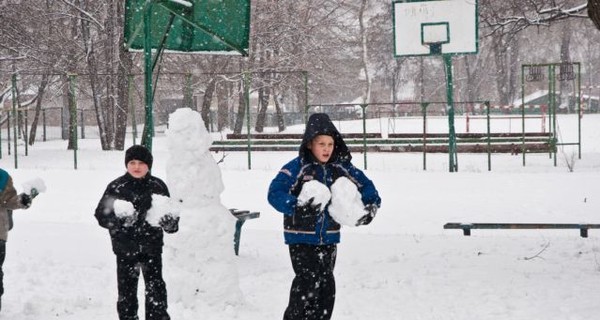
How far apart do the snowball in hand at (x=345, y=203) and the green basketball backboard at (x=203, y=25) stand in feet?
19.0

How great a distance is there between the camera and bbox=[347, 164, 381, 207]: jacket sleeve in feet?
17.9

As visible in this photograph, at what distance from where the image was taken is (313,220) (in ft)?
17.4

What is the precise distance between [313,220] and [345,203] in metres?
0.24

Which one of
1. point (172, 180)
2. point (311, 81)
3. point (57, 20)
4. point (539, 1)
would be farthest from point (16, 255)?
point (311, 81)

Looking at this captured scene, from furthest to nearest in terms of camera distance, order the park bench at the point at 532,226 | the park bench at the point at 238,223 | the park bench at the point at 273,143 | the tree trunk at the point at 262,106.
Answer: the tree trunk at the point at 262,106 → the park bench at the point at 273,143 → the park bench at the point at 532,226 → the park bench at the point at 238,223

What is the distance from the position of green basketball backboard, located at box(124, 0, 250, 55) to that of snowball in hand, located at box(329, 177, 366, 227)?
19.0ft

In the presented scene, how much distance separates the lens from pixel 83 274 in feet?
26.9

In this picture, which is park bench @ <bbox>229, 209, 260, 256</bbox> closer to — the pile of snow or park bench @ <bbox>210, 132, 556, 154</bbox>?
the pile of snow

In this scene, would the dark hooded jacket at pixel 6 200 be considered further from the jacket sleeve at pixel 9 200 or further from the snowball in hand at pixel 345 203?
the snowball in hand at pixel 345 203

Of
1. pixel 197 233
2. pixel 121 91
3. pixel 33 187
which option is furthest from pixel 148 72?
pixel 121 91

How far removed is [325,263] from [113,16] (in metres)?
23.1

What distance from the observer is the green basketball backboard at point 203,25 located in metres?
11.0

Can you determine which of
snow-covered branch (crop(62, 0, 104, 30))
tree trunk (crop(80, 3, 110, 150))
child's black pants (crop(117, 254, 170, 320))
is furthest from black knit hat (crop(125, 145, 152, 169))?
snow-covered branch (crop(62, 0, 104, 30))

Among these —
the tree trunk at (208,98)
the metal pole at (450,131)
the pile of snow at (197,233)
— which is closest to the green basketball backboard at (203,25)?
the pile of snow at (197,233)
